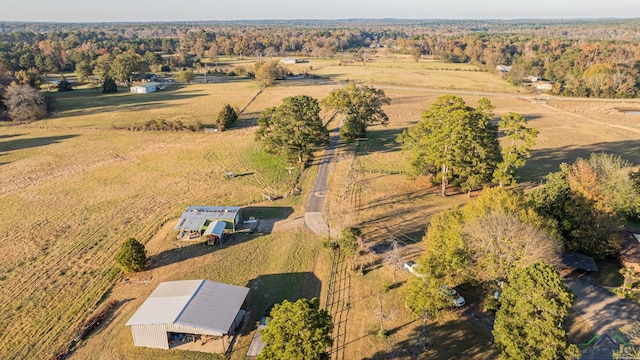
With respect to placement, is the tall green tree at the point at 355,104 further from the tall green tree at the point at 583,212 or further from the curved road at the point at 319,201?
the tall green tree at the point at 583,212

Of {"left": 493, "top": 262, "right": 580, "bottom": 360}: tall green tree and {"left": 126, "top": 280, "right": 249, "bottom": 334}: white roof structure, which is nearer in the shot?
{"left": 493, "top": 262, "right": 580, "bottom": 360}: tall green tree

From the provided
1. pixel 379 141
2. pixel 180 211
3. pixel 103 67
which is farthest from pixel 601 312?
pixel 103 67

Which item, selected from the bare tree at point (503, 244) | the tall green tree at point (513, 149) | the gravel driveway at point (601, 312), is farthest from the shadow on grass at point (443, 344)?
the tall green tree at point (513, 149)

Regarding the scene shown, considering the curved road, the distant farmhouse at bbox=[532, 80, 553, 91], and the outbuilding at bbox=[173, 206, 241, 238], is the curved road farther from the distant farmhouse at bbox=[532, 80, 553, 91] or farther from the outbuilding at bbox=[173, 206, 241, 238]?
the distant farmhouse at bbox=[532, 80, 553, 91]

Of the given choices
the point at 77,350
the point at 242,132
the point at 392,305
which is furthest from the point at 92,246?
the point at 242,132

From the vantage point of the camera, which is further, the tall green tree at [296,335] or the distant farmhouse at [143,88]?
the distant farmhouse at [143,88]

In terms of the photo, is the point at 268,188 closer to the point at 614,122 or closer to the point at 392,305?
the point at 392,305

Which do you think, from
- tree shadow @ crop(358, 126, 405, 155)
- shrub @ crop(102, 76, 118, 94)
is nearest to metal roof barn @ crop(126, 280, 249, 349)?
tree shadow @ crop(358, 126, 405, 155)
